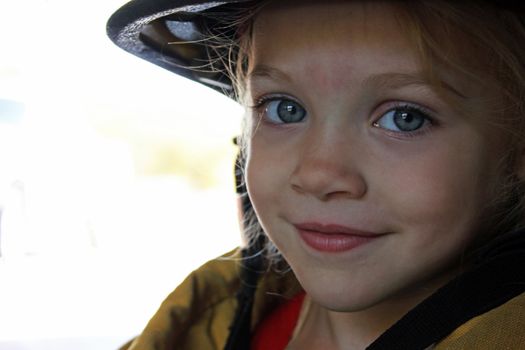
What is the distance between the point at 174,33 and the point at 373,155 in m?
0.33

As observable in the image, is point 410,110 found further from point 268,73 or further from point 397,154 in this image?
point 268,73

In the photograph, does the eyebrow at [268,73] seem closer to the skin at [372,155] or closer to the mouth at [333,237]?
the skin at [372,155]

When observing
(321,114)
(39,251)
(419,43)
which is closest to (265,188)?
(321,114)

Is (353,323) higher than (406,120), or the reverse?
(406,120)

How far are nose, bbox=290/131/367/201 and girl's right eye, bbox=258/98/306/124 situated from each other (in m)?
0.07

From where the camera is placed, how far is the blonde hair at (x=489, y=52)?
872 millimetres

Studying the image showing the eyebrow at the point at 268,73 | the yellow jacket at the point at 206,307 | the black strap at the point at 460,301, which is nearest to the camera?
the black strap at the point at 460,301

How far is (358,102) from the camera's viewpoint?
0.89m

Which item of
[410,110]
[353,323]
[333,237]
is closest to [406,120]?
[410,110]

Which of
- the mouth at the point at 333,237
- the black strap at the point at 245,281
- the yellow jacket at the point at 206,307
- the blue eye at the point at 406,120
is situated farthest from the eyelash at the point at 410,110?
the yellow jacket at the point at 206,307

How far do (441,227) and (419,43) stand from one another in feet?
0.59

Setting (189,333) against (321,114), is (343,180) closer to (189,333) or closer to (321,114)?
(321,114)

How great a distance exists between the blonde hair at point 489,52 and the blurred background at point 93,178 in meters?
0.56

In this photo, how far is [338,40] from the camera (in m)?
0.90
